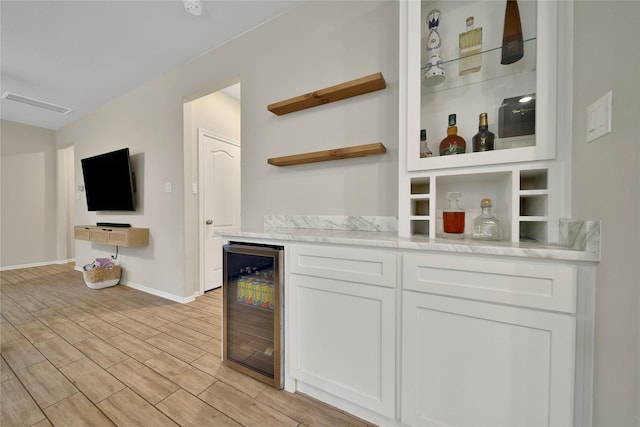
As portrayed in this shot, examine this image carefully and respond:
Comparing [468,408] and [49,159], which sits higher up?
[49,159]

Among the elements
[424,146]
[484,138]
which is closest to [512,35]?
[484,138]

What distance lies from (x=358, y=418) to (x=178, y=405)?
979 mm

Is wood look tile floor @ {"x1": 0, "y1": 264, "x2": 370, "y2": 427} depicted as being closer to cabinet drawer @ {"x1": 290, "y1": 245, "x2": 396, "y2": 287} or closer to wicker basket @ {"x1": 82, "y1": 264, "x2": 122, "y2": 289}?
wicker basket @ {"x1": 82, "y1": 264, "x2": 122, "y2": 289}

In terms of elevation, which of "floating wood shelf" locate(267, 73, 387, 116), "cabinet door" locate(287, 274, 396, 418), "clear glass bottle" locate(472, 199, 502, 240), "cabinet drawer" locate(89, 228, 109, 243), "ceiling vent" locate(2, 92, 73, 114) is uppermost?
"ceiling vent" locate(2, 92, 73, 114)

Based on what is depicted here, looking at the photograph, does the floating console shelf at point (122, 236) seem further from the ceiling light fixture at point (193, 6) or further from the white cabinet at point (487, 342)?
the white cabinet at point (487, 342)

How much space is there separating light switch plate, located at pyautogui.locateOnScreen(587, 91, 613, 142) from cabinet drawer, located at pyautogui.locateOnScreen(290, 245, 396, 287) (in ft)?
2.62

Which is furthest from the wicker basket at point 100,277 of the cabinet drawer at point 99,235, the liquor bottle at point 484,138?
the liquor bottle at point 484,138

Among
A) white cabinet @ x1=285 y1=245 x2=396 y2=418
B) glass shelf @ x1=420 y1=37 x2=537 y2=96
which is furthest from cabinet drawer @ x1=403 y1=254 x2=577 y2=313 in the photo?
glass shelf @ x1=420 y1=37 x2=537 y2=96

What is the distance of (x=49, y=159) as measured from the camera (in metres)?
4.67

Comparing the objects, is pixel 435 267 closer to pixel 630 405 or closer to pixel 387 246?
pixel 387 246

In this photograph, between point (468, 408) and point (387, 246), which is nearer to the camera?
point (468, 408)

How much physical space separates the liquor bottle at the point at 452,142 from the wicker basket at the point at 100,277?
14.1 ft

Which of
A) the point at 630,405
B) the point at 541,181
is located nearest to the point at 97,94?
the point at 541,181

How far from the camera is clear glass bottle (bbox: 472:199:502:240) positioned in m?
1.10
